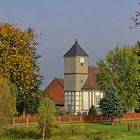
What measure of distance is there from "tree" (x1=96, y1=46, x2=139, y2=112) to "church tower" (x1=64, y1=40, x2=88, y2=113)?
59.4 feet

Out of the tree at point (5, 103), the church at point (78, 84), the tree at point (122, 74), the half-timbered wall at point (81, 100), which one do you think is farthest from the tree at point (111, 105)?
the tree at point (5, 103)

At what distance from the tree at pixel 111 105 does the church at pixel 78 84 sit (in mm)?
23099

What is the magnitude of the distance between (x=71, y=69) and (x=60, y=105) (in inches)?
429

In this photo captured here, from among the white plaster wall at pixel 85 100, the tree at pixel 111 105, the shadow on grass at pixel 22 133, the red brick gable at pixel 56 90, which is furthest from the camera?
the red brick gable at pixel 56 90

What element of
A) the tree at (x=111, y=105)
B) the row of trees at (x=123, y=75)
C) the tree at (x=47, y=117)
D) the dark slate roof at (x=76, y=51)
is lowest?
the tree at (x=47, y=117)

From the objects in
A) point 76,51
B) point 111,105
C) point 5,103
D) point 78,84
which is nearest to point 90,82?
point 78,84

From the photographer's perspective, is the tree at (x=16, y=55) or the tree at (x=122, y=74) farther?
the tree at (x=122, y=74)

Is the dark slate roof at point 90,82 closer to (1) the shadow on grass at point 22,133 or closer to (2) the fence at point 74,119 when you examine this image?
(2) the fence at point 74,119

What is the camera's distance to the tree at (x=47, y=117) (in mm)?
40594

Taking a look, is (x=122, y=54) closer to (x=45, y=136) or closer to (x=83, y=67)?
(x=83, y=67)

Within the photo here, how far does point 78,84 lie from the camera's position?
9681 centimetres

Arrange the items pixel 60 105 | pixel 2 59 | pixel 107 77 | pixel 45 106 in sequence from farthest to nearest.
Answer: pixel 60 105 → pixel 107 77 → pixel 2 59 → pixel 45 106

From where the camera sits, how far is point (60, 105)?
10519 cm

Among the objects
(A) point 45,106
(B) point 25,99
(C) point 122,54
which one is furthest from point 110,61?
(A) point 45,106
